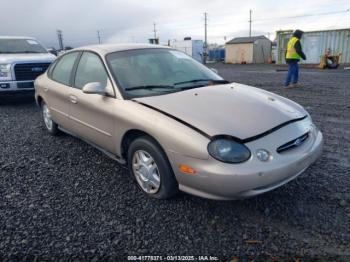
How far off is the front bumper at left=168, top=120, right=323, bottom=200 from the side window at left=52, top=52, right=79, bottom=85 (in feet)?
8.02

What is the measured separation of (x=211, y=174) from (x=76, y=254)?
1218 mm

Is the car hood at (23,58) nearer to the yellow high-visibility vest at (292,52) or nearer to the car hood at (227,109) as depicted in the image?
the car hood at (227,109)

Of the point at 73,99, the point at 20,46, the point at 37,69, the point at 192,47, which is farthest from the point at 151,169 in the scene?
the point at 192,47

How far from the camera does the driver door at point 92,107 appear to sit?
10.8 ft

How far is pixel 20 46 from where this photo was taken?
8.62 meters

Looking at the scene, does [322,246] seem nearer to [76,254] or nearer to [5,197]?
[76,254]

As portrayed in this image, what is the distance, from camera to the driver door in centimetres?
330

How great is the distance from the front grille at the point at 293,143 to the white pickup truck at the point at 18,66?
6.98 meters

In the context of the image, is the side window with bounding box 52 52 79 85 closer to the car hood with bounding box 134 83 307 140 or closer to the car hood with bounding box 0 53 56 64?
the car hood with bounding box 134 83 307 140

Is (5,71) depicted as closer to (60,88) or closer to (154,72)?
(60,88)

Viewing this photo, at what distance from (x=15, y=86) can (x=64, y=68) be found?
3792mm

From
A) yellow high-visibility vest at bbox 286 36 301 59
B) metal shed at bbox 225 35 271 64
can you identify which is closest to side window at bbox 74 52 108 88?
yellow high-visibility vest at bbox 286 36 301 59

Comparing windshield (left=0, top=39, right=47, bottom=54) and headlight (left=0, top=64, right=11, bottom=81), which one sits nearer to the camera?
headlight (left=0, top=64, right=11, bottom=81)

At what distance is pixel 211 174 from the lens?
236 centimetres
